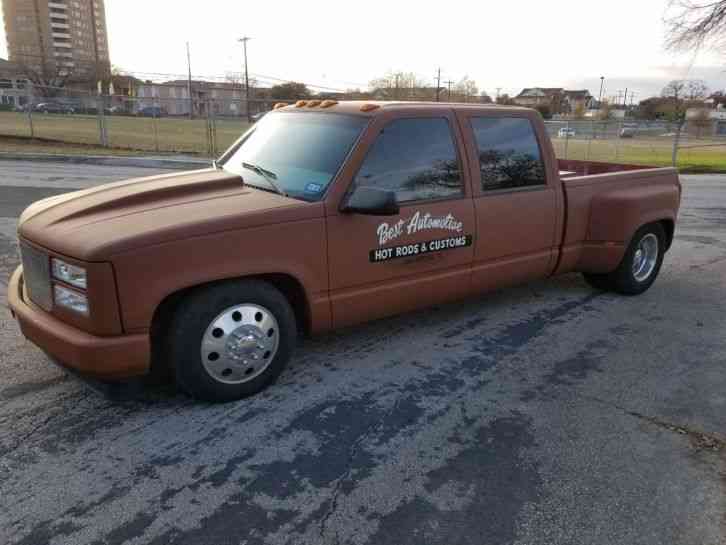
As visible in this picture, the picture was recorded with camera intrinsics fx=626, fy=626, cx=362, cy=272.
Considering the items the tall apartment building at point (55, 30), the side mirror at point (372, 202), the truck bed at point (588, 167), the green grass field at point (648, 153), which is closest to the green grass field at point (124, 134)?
the green grass field at point (648, 153)

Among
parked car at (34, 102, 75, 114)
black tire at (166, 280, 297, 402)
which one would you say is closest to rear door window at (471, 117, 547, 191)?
black tire at (166, 280, 297, 402)

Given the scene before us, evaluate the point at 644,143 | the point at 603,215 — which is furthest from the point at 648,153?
the point at 603,215

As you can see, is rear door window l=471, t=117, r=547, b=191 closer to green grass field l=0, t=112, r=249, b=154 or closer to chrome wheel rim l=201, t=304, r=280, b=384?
chrome wheel rim l=201, t=304, r=280, b=384

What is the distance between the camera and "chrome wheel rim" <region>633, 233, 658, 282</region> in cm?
618

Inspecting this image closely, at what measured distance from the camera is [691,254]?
8.09 meters

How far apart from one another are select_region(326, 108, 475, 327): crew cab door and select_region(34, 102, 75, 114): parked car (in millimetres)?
33860

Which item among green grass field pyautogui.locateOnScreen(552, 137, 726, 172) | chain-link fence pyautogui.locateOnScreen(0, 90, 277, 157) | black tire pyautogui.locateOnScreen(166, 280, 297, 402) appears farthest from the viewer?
green grass field pyautogui.locateOnScreen(552, 137, 726, 172)

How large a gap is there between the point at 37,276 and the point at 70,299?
0.44 m

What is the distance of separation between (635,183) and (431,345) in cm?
282

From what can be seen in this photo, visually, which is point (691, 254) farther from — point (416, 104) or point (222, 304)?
point (222, 304)

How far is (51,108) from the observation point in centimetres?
3512

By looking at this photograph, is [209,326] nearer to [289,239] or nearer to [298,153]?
[289,239]

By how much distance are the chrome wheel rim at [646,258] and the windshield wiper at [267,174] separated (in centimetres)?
384

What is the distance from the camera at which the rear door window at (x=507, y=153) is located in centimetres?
477
